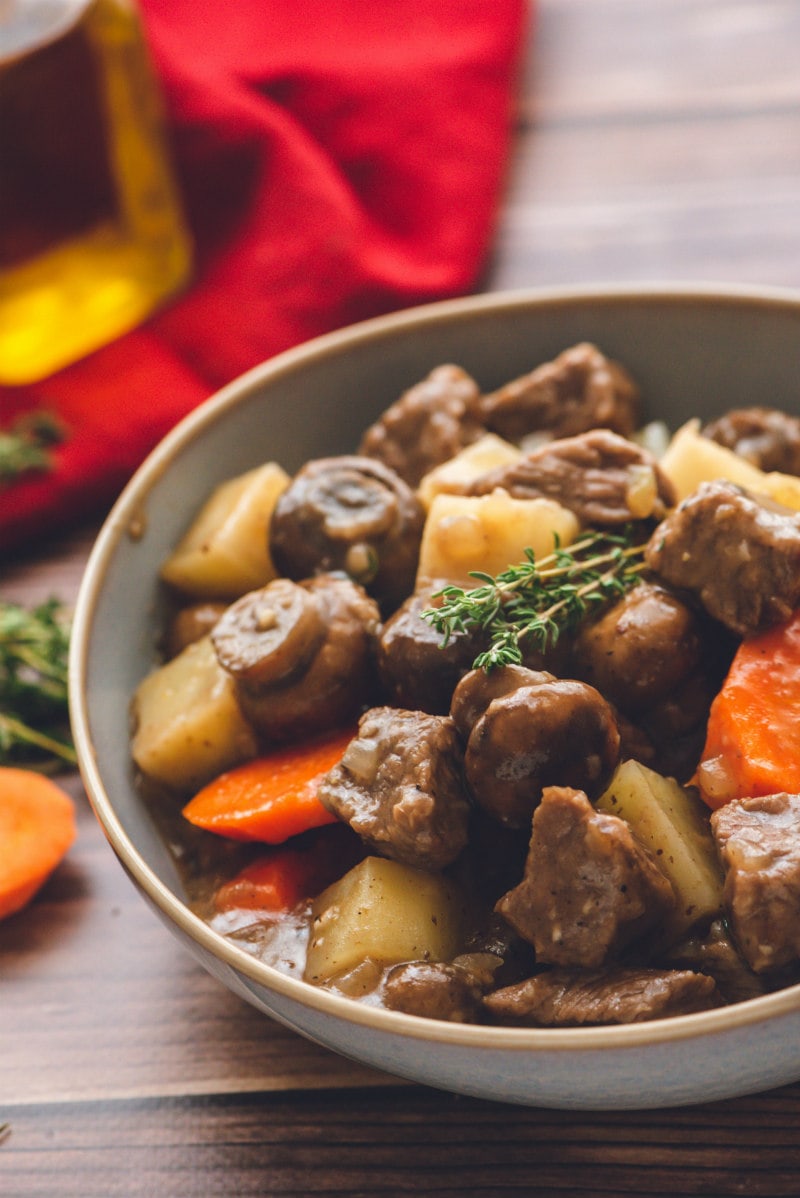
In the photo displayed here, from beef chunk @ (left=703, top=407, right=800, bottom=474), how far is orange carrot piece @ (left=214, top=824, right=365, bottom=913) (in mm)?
1294

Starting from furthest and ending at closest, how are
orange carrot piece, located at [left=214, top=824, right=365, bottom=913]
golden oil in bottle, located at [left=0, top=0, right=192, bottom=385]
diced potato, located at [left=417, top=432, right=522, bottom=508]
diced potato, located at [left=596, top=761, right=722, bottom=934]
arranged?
1. golden oil in bottle, located at [left=0, top=0, right=192, bottom=385]
2. diced potato, located at [left=417, top=432, right=522, bottom=508]
3. orange carrot piece, located at [left=214, top=824, right=365, bottom=913]
4. diced potato, located at [left=596, top=761, right=722, bottom=934]

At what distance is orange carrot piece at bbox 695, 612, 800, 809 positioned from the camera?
6.86ft

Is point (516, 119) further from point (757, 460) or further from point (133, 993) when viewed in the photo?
point (133, 993)

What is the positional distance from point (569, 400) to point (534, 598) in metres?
0.92

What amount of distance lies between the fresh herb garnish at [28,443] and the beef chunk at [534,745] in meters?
1.98

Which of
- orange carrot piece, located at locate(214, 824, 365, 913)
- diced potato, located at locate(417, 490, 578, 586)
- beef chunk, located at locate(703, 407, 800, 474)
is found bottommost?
orange carrot piece, located at locate(214, 824, 365, 913)

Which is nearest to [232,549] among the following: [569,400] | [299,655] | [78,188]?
[299,655]

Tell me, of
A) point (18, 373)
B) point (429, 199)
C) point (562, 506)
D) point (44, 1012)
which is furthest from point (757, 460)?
point (18, 373)

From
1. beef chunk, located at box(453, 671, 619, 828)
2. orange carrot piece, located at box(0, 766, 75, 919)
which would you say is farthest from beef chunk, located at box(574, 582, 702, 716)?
orange carrot piece, located at box(0, 766, 75, 919)

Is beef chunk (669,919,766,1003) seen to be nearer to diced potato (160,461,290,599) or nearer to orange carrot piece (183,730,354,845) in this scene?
orange carrot piece (183,730,354,845)

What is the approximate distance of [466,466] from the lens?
278 cm

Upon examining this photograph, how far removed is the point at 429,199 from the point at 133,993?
103 inches

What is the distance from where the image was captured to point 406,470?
296 centimetres

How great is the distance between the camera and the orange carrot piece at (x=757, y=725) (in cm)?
209
